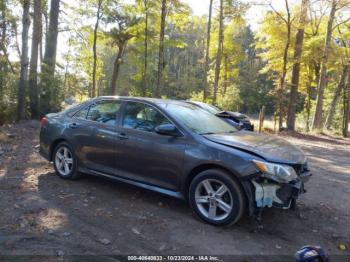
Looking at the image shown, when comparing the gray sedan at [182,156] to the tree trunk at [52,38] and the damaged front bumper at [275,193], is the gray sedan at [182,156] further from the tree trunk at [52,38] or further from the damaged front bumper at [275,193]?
the tree trunk at [52,38]

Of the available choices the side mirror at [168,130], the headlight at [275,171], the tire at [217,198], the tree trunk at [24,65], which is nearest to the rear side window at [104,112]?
the side mirror at [168,130]

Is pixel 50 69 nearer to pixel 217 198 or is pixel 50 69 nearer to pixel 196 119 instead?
pixel 196 119

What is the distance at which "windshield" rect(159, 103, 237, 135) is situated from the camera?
5262 mm

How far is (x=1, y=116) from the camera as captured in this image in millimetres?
13977

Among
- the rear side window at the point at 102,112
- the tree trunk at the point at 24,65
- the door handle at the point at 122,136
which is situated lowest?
the door handle at the point at 122,136

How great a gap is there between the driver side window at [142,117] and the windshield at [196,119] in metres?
0.17

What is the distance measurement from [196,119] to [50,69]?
1202 centimetres

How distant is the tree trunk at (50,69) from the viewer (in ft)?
50.4

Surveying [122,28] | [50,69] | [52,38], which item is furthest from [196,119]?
[122,28]

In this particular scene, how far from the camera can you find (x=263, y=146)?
4.89 metres

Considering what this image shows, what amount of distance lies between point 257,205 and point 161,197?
189 centimetres

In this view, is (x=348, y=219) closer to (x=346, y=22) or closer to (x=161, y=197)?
(x=161, y=197)

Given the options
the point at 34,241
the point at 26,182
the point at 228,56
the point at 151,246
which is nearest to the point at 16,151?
the point at 26,182

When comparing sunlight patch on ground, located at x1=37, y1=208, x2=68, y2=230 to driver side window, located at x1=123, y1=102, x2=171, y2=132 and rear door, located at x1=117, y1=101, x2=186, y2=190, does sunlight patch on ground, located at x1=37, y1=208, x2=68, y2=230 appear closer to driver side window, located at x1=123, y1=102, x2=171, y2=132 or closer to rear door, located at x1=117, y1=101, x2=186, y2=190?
rear door, located at x1=117, y1=101, x2=186, y2=190
